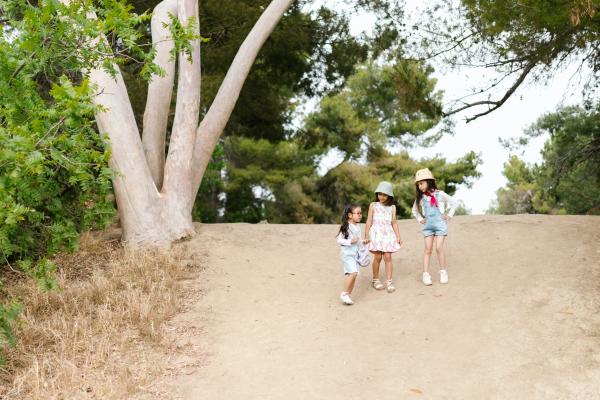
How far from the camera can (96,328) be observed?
6.85 m

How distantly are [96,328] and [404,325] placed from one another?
323cm

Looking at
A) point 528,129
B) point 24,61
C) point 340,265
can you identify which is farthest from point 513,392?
point 528,129

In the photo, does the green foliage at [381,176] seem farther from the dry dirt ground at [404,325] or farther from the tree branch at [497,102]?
the dry dirt ground at [404,325]

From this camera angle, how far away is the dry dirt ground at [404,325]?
5680mm

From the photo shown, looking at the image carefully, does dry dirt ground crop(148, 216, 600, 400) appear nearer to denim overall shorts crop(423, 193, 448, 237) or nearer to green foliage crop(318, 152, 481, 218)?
denim overall shorts crop(423, 193, 448, 237)

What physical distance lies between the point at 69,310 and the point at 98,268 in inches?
59.6

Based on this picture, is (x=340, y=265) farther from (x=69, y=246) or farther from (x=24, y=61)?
(x=24, y=61)

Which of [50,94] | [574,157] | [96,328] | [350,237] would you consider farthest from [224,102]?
[574,157]

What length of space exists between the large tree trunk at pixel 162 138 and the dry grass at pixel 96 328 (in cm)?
79

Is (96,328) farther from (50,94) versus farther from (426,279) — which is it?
(426,279)

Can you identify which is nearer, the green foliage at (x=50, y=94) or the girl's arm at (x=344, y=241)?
the green foliage at (x=50, y=94)

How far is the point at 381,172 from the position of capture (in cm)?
2564

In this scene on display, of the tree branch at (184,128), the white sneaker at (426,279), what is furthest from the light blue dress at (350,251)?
the tree branch at (184,128)

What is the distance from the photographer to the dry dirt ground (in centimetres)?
568
